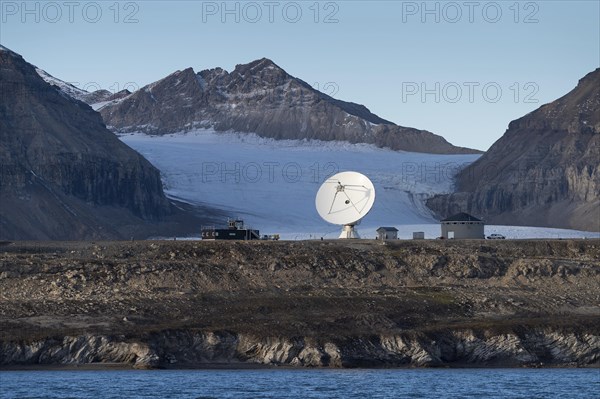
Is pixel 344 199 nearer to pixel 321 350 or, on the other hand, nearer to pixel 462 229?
pixel 462 229

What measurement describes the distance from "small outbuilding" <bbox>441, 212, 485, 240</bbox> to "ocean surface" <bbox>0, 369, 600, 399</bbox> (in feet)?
201

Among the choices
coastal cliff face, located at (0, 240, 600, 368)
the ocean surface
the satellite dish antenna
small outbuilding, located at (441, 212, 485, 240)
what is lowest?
the ocean surface

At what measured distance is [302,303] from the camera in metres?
125

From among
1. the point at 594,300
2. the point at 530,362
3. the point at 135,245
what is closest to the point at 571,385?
the point at 530,362

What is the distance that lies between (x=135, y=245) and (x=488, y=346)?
40.0 meters

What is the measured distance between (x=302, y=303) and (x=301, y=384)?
30.3 metres

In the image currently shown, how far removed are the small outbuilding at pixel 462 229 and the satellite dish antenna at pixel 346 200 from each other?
34.2ft

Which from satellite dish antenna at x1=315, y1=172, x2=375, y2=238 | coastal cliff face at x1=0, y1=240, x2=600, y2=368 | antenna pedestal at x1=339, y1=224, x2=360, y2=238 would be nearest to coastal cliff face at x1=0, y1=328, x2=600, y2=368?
coastal cliff face at x1=0, y1=240, x2=600, y2=368

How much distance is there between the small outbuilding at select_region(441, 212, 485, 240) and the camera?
169250mm

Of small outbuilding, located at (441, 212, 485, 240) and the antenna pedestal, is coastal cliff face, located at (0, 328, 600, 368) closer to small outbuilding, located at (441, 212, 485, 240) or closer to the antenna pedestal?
the antenna pedestal

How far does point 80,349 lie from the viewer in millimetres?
106438

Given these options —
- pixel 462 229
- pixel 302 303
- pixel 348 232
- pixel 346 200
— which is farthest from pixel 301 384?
pixel 462 229

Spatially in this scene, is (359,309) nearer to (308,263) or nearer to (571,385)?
(308,263)

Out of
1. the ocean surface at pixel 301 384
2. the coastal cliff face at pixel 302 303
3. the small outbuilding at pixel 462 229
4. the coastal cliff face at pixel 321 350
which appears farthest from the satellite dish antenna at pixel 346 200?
the ocean surface at pixel 301 384
